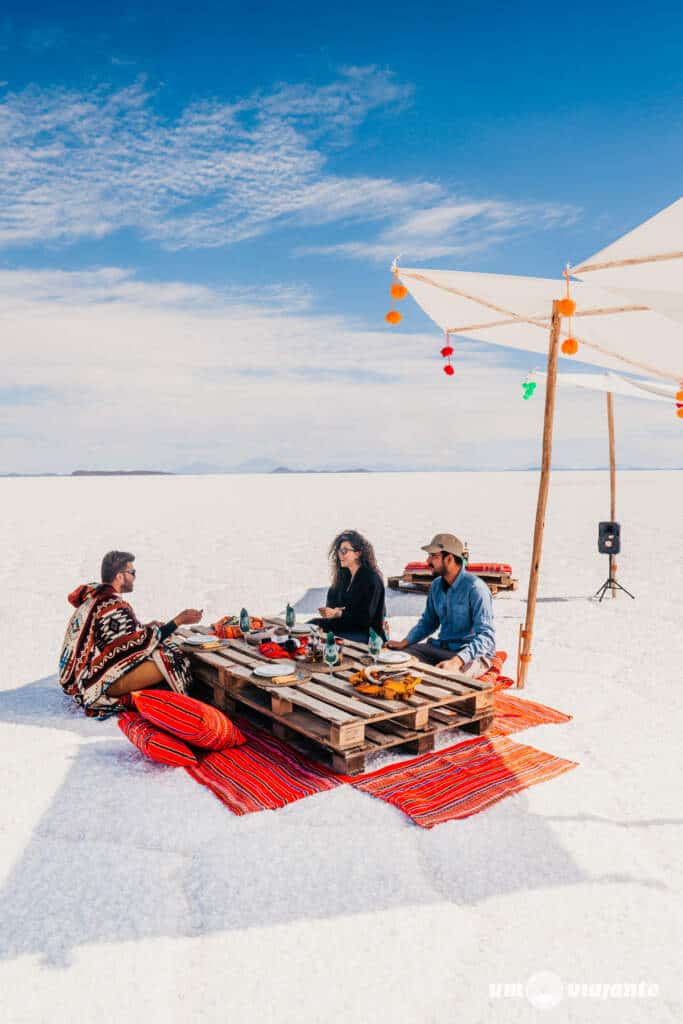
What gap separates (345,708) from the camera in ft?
12.8

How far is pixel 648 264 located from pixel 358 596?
10.6ft

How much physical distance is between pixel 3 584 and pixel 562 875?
897 centimetres

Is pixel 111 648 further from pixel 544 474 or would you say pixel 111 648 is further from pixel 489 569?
pixel 489 569

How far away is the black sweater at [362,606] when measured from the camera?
5.66 meters

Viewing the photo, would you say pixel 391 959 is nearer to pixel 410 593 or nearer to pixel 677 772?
pixel 677 772

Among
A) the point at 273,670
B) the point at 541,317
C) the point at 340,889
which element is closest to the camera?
the point at 340,889

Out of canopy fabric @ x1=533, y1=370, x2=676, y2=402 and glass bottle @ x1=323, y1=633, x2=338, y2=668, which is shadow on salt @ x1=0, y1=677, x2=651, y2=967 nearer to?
glass bottle @ x1=323, y1=633, x2=338, y2=668

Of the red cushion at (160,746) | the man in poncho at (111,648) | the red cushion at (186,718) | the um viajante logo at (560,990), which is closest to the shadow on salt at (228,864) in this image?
the red cushion at (160,746)

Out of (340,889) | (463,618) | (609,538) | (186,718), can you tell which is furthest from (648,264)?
(609,538)

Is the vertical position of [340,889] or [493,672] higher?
[493,672]

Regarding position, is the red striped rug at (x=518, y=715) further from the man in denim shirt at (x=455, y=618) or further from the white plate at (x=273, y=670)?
the white plate at (x=273, y=670)

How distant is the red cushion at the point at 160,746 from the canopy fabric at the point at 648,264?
360cm

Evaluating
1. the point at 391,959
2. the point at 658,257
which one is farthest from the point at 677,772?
the point at 658,257

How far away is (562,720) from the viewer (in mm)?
4734
